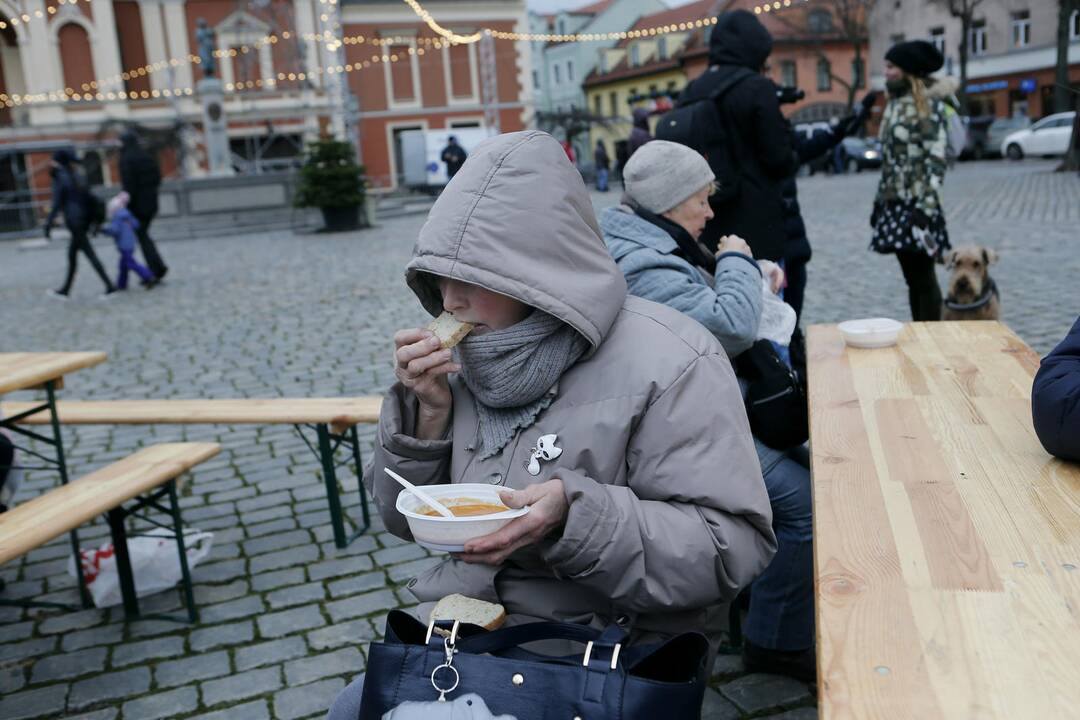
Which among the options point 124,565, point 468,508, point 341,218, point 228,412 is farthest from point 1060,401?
point 341,218

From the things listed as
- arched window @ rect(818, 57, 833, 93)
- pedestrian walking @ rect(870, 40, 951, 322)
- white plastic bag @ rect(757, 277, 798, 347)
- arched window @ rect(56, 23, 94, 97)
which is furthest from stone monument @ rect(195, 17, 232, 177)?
arched window @ rect(818, 57, 833, 93)

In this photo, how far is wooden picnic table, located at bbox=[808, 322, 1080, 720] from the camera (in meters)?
1.29

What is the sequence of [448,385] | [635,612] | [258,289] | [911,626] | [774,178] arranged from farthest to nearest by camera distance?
[258,289]
[774,178]
[448,385]
[635,612]
[911,626]

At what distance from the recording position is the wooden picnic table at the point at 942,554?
1.29 m

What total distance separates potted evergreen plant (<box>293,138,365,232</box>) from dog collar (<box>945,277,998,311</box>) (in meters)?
17.0

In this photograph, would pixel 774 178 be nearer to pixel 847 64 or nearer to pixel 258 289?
pixel 258 289

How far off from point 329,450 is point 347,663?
114 centimetres

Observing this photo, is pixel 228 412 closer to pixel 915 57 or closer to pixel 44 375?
pixel 44 375

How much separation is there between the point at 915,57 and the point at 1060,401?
14.5 feet

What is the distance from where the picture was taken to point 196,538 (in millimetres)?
4363

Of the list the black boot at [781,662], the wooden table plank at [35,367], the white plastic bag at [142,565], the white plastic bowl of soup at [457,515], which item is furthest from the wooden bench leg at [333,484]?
the white plastic bowl of soup at [457,515]

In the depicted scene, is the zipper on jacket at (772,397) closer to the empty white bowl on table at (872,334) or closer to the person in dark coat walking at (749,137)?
the empty white bowl on table at (872,334)

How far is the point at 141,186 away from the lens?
14016 millimetres

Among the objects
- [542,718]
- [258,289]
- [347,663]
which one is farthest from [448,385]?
[258,289]
